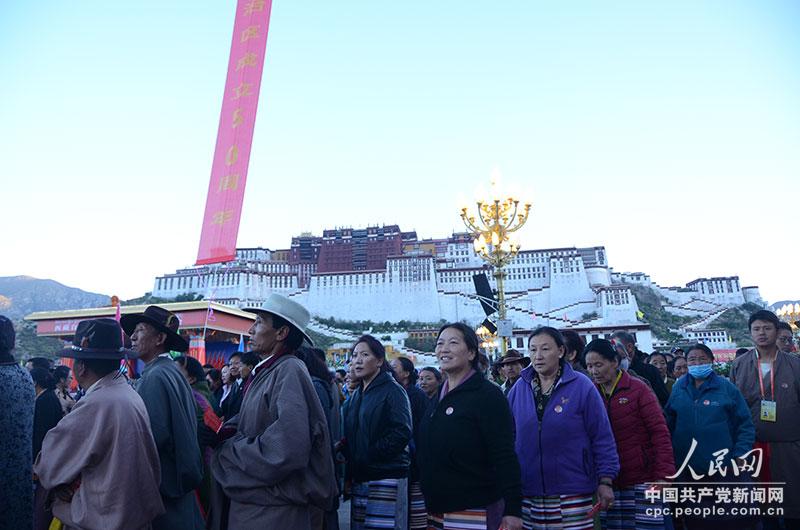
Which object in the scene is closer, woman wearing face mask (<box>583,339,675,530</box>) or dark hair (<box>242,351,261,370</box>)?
woman wearing face mask (<box>583,339,675,530</box>)

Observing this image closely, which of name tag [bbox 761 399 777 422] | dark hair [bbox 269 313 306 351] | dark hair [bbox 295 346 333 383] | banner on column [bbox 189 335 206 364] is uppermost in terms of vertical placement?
banner on column [bbox 189 335 206 364]

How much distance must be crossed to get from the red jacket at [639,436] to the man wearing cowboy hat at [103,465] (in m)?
2.62

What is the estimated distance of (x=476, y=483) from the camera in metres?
2.40

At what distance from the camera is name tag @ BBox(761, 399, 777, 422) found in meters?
3.89

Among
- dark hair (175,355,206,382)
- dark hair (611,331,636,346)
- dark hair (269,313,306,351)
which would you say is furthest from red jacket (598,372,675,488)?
dark hair (175,355,206,382)

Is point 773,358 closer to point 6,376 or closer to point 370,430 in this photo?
point 370,430

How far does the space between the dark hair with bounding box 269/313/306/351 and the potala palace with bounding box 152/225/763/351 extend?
45.0 metres

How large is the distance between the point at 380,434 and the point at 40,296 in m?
188

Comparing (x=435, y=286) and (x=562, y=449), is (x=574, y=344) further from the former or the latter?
(x=435, y=286)

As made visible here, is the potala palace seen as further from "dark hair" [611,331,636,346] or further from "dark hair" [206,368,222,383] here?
"dark hair" [611,331,636,346]

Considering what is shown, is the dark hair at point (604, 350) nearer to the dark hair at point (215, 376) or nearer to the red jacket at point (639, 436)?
the red jacket at point (639, 436)

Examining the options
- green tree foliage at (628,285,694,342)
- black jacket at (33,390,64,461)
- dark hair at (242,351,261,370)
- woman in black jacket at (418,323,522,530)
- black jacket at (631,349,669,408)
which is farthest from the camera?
green tree foliage at (628,285,694,342)

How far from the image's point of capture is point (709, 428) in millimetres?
3615

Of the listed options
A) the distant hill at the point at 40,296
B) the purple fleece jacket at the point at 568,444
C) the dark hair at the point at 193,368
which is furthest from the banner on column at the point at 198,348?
the distant hill at the point at 40,296
